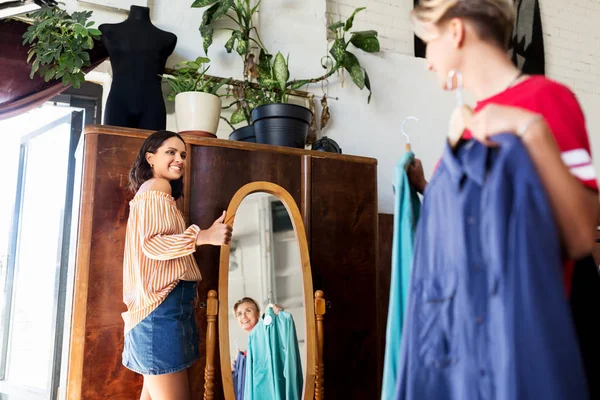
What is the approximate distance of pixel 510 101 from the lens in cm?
93

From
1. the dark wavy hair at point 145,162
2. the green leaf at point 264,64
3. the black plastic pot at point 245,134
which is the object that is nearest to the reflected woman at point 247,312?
the dark wavy hair at point 145,162

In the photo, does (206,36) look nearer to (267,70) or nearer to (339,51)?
(267,70)

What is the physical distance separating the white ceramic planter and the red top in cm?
175

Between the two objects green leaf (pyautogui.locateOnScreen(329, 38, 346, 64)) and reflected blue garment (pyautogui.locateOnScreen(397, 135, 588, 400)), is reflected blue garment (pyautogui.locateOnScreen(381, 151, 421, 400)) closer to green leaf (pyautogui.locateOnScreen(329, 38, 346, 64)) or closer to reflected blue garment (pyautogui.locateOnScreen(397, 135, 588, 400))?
reflected blue garment (pyautogui.locateOnScreen(397, 135, 588, 400))

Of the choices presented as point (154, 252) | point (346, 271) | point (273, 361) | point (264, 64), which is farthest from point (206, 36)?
point (273, 361)

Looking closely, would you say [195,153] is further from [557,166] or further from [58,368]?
[557,166]

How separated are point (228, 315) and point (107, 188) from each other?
632mm

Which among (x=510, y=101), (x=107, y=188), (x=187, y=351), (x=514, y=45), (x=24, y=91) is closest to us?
(x=510, y=101)

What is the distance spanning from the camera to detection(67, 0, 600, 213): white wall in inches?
120

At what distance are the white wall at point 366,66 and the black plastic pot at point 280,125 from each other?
0.46 m

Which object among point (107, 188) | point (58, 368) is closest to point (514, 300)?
point (107, 188)

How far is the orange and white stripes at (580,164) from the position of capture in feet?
2.82

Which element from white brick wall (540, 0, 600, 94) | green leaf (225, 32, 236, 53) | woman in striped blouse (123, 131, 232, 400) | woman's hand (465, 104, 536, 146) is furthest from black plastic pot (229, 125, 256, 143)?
white brick wall (540, 0, 600, 94)

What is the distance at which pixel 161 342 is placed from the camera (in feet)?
6.05
